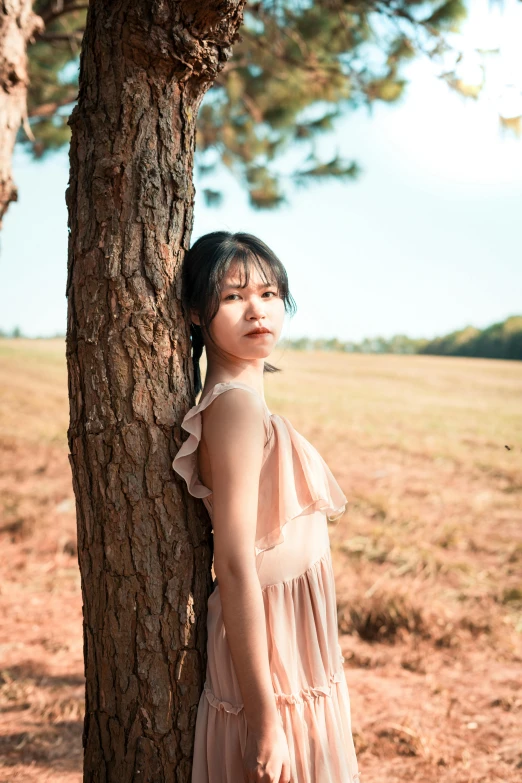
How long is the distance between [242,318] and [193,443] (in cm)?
25

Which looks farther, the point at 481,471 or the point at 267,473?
the point at 481,471

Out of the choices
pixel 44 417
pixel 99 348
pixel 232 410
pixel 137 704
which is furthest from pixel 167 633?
pixel 44 417

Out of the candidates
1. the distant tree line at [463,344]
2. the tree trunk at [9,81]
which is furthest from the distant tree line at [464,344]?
the tree trunk at [9,81]

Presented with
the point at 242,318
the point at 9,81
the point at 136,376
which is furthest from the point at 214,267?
the point at 9,81

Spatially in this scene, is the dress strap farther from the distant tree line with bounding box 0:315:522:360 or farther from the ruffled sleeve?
the distant tree line with bounding box 0:315:522:360

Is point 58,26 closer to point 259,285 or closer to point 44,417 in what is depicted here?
point 44,417

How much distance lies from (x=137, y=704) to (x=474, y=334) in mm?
7433

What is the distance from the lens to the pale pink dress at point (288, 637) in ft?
3.79

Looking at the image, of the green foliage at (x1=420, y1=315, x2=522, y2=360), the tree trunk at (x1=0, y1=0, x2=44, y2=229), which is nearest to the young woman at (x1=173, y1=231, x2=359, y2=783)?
the tree trunk at (x1=0, y1=0, x2=44, y2=229)

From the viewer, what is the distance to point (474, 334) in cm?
791

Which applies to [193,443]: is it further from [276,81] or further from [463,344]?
[463,344]

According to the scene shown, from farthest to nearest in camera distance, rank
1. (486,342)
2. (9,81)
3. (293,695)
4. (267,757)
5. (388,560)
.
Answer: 1. (486,342)
2. (388,560)
3. (9,81)
4. (293,695)
5. (267,757)

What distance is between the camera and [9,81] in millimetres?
2057

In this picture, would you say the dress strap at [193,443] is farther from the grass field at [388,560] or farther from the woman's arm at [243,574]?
the grass field at [388,560]
